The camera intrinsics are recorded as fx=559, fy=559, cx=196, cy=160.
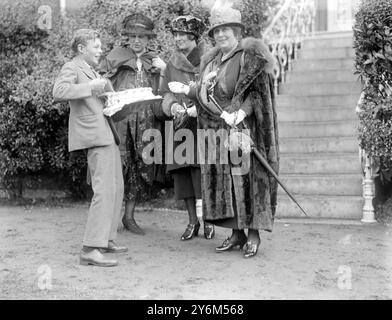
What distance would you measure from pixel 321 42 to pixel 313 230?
5.05 metres

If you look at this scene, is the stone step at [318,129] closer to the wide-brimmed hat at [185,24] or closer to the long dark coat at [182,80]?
the long dark coat at [182,80]

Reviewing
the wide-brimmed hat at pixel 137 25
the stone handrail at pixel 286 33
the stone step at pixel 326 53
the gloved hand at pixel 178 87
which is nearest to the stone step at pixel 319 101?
the stone handrail at pixel 286 33

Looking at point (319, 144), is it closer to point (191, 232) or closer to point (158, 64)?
point (191, 232)

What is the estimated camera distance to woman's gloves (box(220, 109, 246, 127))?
4887mm

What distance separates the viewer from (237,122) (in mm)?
4883

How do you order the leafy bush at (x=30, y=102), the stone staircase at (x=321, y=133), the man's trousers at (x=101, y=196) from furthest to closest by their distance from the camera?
the leafy bush at (x=30, y=102) → the stone staircase at (x=321, y=133) → the man's trousers at (x=101, y=196)

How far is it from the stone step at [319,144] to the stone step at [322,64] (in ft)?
6.55

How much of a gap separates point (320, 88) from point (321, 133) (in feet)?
3.91

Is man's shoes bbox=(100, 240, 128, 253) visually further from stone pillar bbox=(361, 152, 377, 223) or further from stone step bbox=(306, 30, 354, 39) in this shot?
stone step bbox=(306, 30, 354, 39)

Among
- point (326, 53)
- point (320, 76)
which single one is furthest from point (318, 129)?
point (326, 53)

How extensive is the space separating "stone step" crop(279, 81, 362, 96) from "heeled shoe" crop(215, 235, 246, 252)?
4.27m

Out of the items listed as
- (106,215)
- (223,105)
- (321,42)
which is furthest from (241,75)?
(321,42)

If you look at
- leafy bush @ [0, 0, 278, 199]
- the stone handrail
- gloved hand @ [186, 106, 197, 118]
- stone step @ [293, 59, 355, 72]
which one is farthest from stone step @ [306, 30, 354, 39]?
gloved hand @ [186, 106, 197, 118]

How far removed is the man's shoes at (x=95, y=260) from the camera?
4.77 metres
